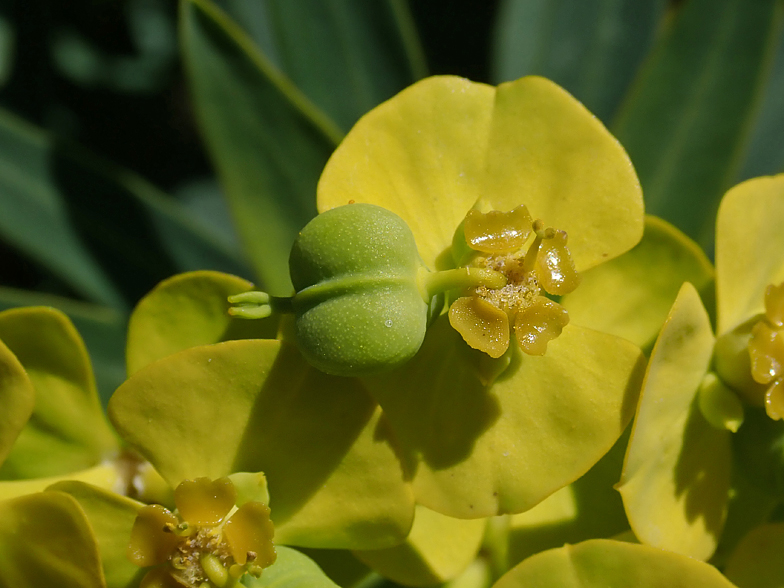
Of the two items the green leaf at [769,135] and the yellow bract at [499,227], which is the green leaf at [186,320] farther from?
the green leaf at [769,135]

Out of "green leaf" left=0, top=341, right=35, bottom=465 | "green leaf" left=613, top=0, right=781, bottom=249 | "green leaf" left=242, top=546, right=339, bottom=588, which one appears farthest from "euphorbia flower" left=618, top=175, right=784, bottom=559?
→ "green leaf" left=0, top=341, right=35, bottom=465

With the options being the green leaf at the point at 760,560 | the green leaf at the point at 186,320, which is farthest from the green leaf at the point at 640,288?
the green leaf at the point at 186,320

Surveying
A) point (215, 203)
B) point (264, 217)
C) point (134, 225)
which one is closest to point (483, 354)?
point (264, 217)

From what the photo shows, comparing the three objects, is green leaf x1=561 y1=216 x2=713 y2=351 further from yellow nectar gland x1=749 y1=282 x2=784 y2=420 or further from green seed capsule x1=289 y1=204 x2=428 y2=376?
green seed capsule x1=289 y1=204 x2=428 y2=376

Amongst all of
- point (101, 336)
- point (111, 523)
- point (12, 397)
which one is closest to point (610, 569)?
point (111, 523)

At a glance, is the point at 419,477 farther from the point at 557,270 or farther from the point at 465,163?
the point at 465,163
